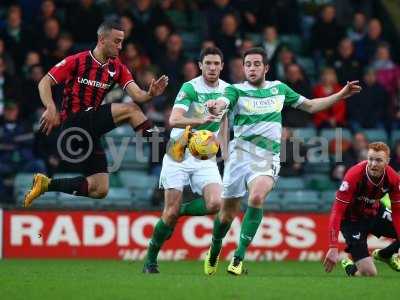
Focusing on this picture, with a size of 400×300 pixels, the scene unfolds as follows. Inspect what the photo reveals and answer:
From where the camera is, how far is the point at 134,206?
617 inches

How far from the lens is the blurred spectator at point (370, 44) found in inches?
741

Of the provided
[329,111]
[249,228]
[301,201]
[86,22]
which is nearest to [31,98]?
[86,22]

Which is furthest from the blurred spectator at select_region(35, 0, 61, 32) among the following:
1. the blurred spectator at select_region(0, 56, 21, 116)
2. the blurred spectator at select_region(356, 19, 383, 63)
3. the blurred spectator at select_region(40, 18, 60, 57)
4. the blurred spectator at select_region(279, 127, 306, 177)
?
the blurred spectator at select_region(356, 19, 383, 63)

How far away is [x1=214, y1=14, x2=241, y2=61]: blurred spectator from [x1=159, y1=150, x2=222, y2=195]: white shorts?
241 inches

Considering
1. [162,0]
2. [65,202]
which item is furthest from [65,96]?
[162,0]

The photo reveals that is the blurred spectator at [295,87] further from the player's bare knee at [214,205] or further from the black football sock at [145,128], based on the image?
the black football sock at [145,128]

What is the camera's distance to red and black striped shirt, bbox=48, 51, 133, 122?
11.2 m

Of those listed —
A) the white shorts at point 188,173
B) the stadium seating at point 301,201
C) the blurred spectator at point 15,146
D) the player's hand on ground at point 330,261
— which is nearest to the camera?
the player's hand on ground at point 330,261

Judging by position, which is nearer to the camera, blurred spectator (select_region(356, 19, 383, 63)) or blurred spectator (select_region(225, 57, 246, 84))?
blurred spectator (select_region(225, 57, 246, 84))

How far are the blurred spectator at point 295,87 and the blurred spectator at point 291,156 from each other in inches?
15.6

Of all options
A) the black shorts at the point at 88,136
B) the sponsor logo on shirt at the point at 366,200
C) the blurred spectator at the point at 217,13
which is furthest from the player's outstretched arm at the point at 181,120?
the blurred spectator at the point at 217,13

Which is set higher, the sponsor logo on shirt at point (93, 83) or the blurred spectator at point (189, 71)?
the blurred spectator at point (189, 71)

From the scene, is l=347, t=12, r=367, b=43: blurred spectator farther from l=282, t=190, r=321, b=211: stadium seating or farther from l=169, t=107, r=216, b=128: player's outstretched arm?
l=169, t=107, r=216, b=128: player's outstretched arm

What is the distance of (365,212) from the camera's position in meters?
11.5
